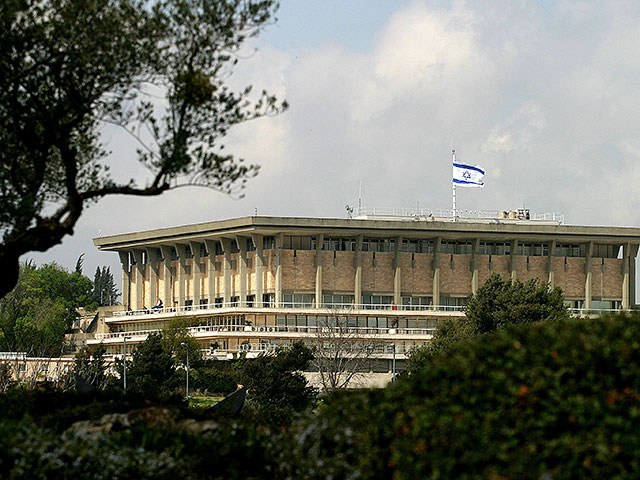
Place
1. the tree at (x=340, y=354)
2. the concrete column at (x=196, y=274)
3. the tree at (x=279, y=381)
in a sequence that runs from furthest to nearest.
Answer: the concrete column at (x=196, y=274) < the tree at (x=340, y=354) < the tree at (x=279, y=381)

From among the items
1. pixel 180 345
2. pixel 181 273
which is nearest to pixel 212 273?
pixel 181 273

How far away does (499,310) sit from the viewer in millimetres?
96938

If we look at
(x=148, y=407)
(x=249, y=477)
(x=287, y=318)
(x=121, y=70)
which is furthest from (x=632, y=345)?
(x=287, y=318)

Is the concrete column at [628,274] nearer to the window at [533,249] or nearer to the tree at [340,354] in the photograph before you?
the window at [533,249]

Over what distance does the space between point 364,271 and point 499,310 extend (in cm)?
2803

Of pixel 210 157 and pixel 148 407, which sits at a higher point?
pixel 210 157

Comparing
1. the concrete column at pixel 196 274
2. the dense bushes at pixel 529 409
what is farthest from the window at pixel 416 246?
the dense bushes at pixel 529 409

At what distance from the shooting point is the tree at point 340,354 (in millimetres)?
95188

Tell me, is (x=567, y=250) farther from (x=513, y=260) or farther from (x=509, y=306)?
(x=509, y=306)

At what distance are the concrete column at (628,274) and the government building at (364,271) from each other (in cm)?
12

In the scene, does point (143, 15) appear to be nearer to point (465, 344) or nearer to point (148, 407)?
point (148, 407)

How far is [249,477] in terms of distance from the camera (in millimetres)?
15133

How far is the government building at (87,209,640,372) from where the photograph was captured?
11906 centimetres

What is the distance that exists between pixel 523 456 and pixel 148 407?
23.5 feet
